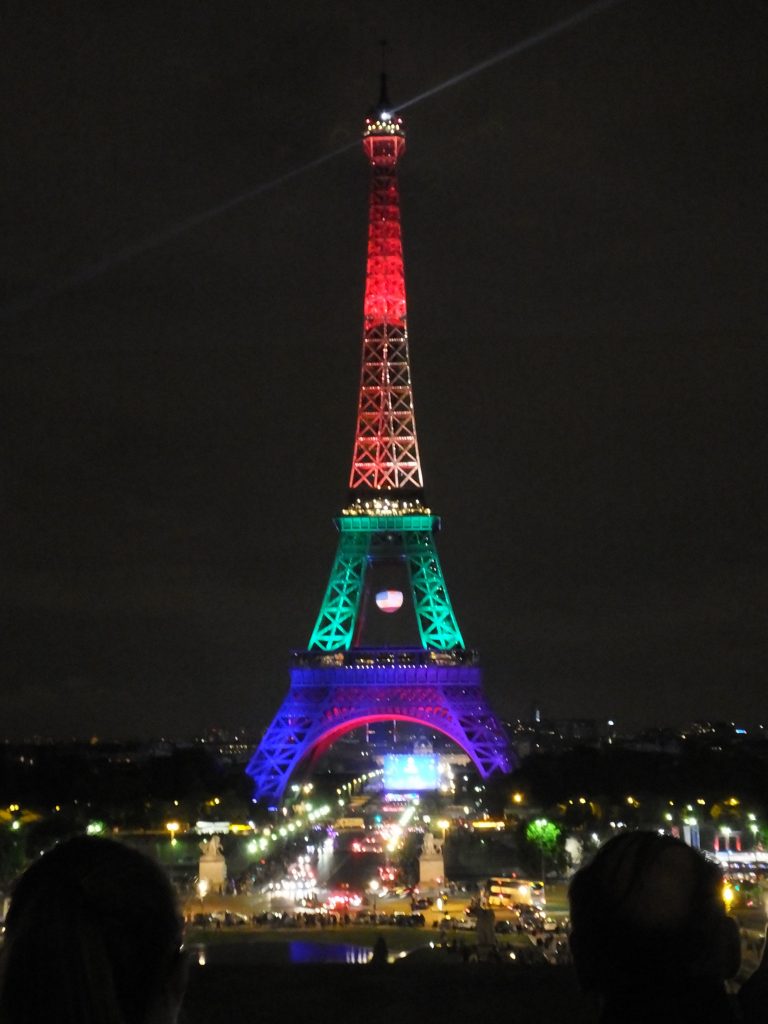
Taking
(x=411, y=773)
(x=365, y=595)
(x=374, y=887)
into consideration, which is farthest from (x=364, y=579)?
(x=411, y=773)

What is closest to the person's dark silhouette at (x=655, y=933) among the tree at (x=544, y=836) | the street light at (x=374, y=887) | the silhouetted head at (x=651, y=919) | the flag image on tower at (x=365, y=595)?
the silhouetted head at (x=651, y=919)

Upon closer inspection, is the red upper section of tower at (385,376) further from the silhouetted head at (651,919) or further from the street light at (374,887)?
the silhouetted head at (651,919)

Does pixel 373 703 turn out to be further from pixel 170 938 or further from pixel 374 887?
pixel 170 938

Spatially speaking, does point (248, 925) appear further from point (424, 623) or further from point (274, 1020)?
point (424, 623)

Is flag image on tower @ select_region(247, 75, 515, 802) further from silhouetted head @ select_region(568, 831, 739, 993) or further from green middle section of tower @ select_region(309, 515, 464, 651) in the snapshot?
silhouetted head @ select_region(568, 831, 739, 993)

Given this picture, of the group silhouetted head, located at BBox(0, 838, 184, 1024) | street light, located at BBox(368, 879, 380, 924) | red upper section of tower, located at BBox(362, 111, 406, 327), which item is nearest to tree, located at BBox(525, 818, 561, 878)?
street light, located at BBox(368, 879, 380, 924)
